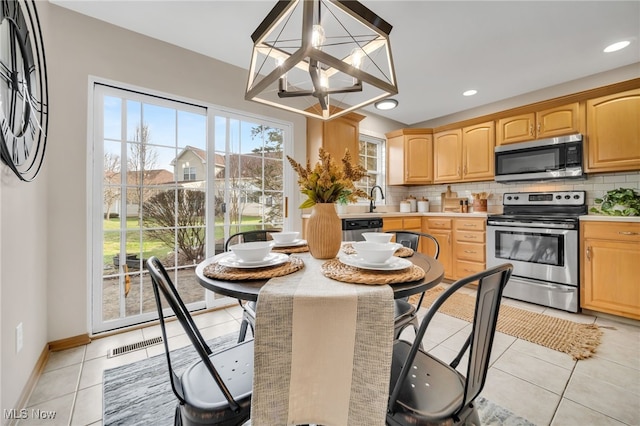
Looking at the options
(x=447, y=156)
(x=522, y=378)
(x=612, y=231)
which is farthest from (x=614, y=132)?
(x=522, y=378)

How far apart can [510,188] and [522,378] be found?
2.76 meters

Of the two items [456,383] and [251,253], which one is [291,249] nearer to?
[251,253]

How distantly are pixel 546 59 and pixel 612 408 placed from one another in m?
2.97

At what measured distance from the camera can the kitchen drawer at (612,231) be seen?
2.38 m

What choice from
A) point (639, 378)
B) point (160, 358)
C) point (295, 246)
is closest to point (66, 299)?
point (160, 358)

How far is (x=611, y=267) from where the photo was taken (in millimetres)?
2490

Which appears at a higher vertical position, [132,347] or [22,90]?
[22,90]

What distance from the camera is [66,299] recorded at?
1985 mm

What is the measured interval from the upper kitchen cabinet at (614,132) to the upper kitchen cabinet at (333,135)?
8.19ft

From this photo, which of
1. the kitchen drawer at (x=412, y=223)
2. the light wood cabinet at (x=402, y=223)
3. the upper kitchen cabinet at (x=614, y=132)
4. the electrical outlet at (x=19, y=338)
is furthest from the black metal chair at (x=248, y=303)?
the upper kitchen cabinet at (x=614, y=132)

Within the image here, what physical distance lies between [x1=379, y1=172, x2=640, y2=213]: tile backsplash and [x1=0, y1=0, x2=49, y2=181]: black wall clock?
4.06 m

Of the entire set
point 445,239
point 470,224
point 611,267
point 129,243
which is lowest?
point 611,267

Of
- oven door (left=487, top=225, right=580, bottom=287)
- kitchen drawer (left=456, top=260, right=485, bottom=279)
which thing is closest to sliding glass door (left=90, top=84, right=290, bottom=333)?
kitchen drawer (left=456, top=260, right=485, bottom=279)

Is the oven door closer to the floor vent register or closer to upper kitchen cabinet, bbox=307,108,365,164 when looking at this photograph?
upper kitchen cabinet, bbox=307,108,365,164
